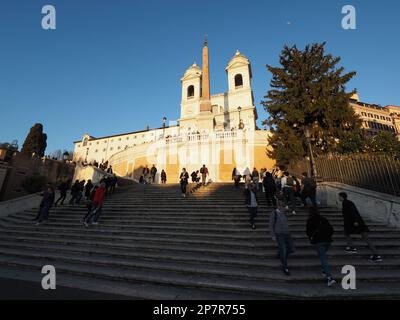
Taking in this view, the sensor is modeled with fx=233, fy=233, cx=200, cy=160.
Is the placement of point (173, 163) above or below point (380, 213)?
above

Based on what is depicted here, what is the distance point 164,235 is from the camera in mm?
7816

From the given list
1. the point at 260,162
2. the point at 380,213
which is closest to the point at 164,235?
the point at 380,213

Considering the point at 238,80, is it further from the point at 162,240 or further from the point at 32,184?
the point at 162,240

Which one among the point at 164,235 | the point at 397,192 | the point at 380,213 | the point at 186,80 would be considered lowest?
the point at 164,235

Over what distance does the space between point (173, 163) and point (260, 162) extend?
943cm

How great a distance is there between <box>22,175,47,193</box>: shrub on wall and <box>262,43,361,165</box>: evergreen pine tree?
26.8 meters

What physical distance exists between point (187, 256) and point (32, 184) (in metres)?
28.7

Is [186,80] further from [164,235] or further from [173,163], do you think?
[164,235]

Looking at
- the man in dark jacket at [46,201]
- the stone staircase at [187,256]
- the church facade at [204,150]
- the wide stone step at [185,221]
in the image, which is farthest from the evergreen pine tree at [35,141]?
the man in dark jacket at [46,201]
